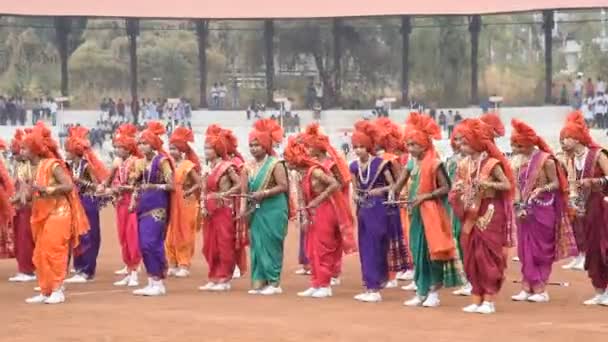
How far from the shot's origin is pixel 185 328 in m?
10.7

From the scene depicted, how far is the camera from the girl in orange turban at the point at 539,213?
12211 millimetres

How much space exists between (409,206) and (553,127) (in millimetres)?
18096

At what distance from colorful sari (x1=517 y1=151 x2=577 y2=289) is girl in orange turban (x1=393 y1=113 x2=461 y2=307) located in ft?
2.71

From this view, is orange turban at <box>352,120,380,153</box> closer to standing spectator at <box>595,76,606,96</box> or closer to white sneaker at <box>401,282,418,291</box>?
white sneaker at <box>401,282,418,291</box>

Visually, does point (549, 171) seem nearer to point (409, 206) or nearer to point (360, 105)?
point (409, 206)

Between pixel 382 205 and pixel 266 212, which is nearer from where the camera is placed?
pixel 382 205

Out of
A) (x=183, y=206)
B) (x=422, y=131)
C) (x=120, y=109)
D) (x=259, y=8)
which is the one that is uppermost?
(x=259, y=8)

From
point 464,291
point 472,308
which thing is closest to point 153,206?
point 464,291

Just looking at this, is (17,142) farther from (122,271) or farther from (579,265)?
(579,265)

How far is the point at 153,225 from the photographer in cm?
1281

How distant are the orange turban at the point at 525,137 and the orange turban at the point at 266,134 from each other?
7.74 feet

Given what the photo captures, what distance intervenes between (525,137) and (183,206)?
4.68m

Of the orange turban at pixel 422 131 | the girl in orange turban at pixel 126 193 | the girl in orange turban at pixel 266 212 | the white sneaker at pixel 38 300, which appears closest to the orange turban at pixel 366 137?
the orange turban at pixel 422 131

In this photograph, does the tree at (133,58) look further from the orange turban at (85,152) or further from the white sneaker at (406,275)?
the white sneaker at (406,275)
